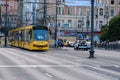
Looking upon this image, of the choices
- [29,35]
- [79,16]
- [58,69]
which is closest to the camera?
[58,69]

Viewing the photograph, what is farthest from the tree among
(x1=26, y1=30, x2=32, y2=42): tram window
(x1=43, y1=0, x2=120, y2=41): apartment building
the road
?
the road

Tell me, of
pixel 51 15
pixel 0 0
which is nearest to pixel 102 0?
pixel 51 15

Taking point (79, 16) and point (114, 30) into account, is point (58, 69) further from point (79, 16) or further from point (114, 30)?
point (79, 16)

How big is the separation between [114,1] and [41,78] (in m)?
101

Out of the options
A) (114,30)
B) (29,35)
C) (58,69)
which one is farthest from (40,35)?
(114,30)

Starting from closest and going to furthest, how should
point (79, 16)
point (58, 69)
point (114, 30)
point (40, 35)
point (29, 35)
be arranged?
1. point (58, 69)
2. point (40, 35)
3. point (29, 35)
4. point (114, 30)
5. point (79, 16)

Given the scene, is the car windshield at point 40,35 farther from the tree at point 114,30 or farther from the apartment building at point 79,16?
the apartment building at point 79,16

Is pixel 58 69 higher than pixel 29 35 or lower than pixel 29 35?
lower

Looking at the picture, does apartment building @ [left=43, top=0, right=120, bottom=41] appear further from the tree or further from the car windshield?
the car windshield

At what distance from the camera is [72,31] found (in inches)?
4660

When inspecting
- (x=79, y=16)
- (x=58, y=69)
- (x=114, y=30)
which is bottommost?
(x=58, y=69)

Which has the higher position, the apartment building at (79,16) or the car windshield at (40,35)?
the apartment building at (79,16)

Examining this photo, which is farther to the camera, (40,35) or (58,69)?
(40,35)

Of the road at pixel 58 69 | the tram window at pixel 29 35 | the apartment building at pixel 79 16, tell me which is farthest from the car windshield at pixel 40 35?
the apartment building at pixel 79 16
